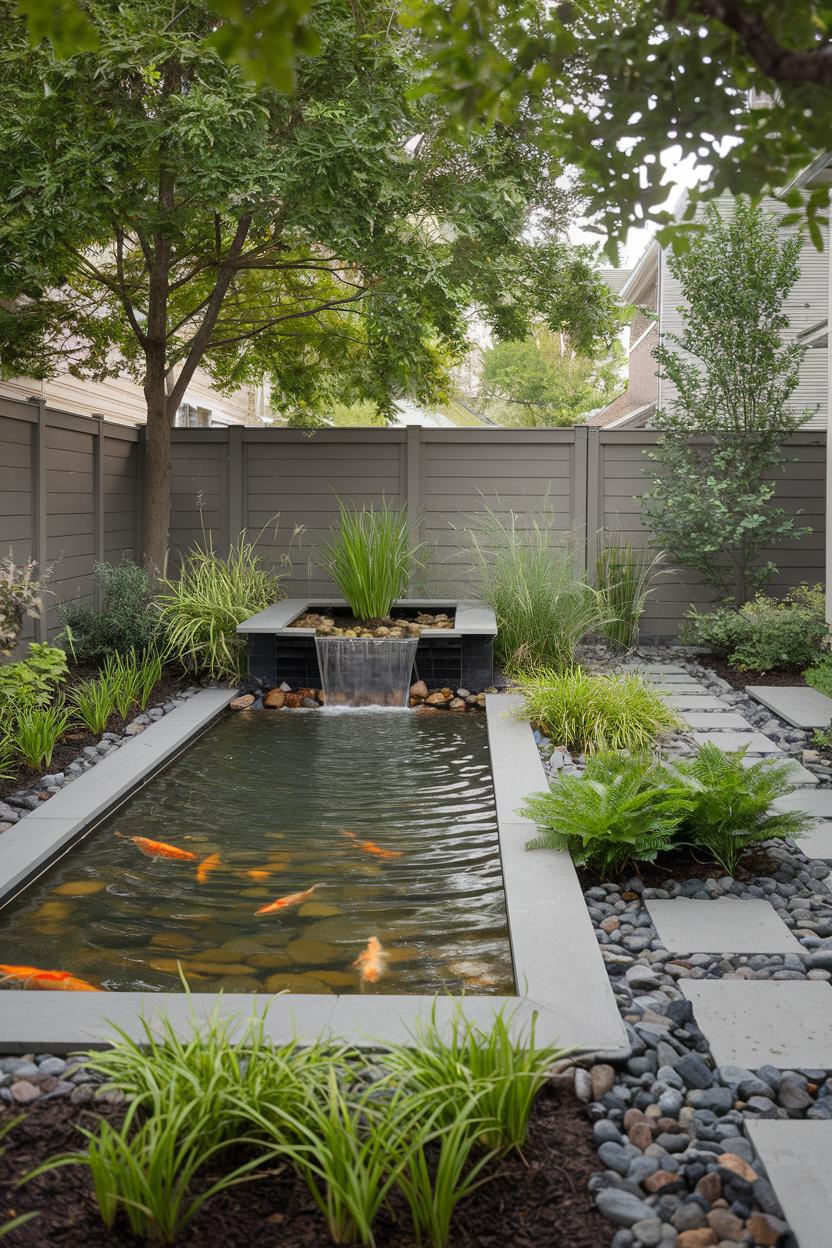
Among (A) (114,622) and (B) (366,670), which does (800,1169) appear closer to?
(B) (366,670)

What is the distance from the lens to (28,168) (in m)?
5.59

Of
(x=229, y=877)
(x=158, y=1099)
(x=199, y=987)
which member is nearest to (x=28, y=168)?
(x=229, y=877)

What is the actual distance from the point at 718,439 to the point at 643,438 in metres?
0.83

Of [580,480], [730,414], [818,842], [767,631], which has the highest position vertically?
[730,414]

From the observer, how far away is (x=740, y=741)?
5.54 metres

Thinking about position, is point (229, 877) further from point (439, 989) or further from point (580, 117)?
point (580, 117)

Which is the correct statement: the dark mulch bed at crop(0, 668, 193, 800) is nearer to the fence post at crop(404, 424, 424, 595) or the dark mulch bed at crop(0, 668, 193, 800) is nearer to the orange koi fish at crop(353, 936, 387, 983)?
the orange koi fish at crop(353, 936, 387, 983)

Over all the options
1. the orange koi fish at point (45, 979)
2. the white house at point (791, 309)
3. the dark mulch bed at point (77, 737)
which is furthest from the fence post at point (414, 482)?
the orange koi fish at point (45, 979)

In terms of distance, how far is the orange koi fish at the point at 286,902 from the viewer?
3.37 m

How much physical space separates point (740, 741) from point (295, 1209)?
4157mm

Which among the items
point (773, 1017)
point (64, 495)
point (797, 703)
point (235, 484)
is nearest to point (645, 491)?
point (797, 703)

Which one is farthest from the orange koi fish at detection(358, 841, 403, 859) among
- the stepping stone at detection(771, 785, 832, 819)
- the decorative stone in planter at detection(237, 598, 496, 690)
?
the decorative stone in planter at detection(237, 598, 496, 690)

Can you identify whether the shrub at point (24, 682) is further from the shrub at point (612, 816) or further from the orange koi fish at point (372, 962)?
the orange koi fish at point (372, 962)

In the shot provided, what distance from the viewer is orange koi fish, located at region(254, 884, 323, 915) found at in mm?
3371
